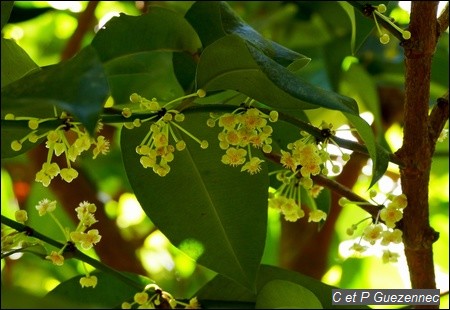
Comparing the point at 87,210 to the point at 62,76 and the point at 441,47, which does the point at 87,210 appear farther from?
the point at 441,47

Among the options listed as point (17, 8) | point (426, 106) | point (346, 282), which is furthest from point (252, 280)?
point (17, 8)

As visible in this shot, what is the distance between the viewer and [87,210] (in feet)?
2.76

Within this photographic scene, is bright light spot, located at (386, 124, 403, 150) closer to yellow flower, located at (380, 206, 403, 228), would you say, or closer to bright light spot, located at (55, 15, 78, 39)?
bright light spot, located at (55, 15, 78, 39)

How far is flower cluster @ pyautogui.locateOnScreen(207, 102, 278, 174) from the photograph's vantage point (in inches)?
31.6

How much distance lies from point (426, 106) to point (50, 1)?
94 cm

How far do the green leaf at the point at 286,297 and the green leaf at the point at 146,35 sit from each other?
0.34m

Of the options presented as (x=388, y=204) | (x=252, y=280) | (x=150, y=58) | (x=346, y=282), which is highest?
(x=150, y=58)

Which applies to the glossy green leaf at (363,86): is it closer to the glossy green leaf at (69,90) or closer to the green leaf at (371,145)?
the green leaf at (371,145)

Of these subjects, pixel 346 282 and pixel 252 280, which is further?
pixel 346 282

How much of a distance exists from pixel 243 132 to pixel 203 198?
0.12 metres

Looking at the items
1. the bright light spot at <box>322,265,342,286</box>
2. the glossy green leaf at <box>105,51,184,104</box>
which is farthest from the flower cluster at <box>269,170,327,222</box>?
the bright light spot at <box>322,265,342,286</box>

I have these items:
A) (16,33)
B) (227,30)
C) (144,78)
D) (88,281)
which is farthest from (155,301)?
(16,33)

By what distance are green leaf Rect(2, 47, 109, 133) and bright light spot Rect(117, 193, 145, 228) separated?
4.78 feet

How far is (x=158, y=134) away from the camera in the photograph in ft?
2.62
